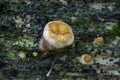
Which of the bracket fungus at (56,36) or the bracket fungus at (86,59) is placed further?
the bracket fungus at (86,59)

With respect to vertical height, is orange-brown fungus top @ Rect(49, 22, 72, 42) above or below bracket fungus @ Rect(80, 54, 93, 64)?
above

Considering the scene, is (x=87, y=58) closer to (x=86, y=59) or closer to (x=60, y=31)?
(x=86, y=59)

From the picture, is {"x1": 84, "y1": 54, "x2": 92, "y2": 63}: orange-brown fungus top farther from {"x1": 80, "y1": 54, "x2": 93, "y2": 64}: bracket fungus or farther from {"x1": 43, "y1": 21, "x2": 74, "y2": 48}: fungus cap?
{"x1": 43, "y1": 21, "x2": 74, "y2": 48}: fungus cap

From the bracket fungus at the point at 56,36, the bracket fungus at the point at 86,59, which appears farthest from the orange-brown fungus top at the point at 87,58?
the bracket fungus at the point at 56,36

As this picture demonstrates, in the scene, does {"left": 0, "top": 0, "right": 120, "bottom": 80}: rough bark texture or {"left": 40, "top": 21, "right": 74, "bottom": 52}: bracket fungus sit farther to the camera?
{"left": 0, "top": 0, "right": 120, "bottom": 80}: rough bark texture

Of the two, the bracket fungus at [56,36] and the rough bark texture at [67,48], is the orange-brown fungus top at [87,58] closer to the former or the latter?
the rough bark texture at [67,48]

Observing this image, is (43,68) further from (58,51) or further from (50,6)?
(50,6)

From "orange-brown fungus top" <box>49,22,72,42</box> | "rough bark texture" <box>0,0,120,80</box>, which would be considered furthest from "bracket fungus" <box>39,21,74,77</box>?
"rough bark texture" <box>0,0,120,80</box>
